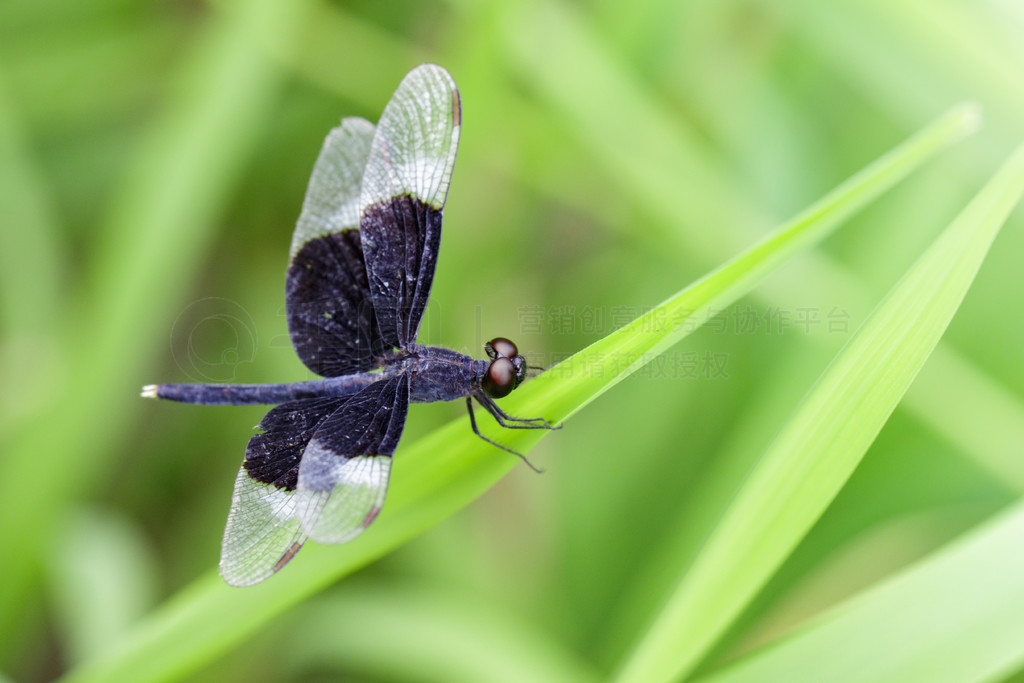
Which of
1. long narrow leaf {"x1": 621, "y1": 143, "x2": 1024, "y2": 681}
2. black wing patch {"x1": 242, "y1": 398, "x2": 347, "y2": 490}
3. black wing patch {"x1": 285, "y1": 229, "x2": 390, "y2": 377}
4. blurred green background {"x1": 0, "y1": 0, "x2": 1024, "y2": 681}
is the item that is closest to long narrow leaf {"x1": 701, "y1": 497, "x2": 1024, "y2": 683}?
long narrow leaf {"x1": 621, "y1": 143, "x2": 1024, "y2": 681}

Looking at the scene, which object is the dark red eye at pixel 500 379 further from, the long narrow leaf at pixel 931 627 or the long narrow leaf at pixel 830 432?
the long narrow leaf at pixel 931 627

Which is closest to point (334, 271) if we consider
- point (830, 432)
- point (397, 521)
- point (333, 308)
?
point (333, 308)

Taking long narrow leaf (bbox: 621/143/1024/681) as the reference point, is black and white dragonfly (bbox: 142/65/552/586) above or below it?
below

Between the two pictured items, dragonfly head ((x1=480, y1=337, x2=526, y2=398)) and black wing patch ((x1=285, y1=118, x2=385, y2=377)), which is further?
black wing patch ((x1=285, y1=118, x2=385, y2=377))

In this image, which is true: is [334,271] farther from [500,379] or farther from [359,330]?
[500,379]

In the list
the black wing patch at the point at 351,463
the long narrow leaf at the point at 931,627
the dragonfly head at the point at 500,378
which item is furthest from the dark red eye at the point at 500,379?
the long narrow leaf at the point at 931,627

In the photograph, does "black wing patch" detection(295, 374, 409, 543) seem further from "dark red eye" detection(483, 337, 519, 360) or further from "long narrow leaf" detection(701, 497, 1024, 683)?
"long narrow leaf" detection(701, 497, 1024, 683)

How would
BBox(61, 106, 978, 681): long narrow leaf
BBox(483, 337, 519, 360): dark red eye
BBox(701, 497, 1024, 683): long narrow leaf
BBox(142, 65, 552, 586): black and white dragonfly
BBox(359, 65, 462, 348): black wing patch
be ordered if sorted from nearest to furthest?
BBox(701, 497, 1024, 683): long narrow leaf < BBox(61, 106, 978, 681): long narrow leaf < BBox(142, 65, 552, 586): black and white dragonfly < BBox(359, 65, 462, 348): black wing patch < BBox(483, 337, 519, 360): dark red eye
